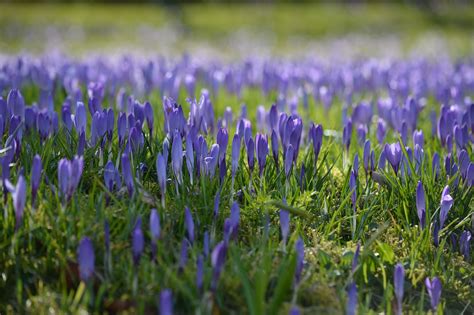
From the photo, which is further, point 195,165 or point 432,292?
point 195,165

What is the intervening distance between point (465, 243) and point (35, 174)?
6.10 ft

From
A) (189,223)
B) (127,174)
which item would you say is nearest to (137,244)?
(189,223)

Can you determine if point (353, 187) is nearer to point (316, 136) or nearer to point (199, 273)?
point (316, 136)

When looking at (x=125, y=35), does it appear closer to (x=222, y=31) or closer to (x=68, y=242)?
(x=222, y=31)

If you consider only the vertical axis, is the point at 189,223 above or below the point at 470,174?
→ below

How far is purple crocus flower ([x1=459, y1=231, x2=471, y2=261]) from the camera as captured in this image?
9.11 ft

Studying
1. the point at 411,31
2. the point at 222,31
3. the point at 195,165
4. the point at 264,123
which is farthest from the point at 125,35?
the point at 195,165

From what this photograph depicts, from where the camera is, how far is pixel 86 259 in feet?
6.91

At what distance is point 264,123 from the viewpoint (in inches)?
162

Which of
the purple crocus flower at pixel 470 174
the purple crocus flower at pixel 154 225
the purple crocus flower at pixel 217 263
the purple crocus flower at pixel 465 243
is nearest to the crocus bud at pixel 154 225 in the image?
the purple crocus flower at pixel 154 225

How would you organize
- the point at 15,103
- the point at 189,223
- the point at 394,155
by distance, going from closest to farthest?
the point at 189,223, the point at 394,155, the point at 15,103

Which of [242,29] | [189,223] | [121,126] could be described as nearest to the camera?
[189,223]

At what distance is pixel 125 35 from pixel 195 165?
1681 centimetres

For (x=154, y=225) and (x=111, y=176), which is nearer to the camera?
(x=154, y=225)
